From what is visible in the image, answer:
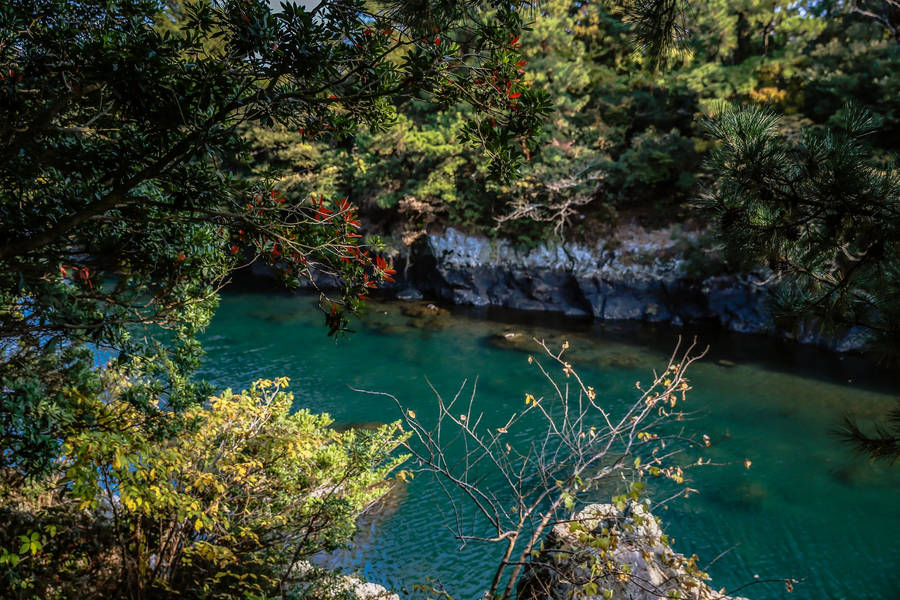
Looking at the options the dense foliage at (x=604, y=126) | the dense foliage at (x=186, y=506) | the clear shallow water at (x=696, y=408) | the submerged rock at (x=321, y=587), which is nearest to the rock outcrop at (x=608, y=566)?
the submerged rock at (x=321, y=587)

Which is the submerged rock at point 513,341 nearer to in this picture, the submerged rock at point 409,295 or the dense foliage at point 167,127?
the submerged rock at point 409,295

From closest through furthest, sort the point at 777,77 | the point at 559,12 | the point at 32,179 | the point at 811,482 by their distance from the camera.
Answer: the point at 32,179 → the point at 811,482 → the point at 777,77 → the point at 559,12

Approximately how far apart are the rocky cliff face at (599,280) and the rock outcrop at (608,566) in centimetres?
1371

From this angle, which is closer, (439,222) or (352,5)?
(352,5)

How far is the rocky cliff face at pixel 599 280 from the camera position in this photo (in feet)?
56.0

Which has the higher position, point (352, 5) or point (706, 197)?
point (352, 5)

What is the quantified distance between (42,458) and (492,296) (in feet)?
62.2

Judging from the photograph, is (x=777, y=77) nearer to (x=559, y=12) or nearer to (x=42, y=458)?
(x=559, y=12)

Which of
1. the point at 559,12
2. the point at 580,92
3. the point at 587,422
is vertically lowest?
the point at 587,422

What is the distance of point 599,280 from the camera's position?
19500 mm

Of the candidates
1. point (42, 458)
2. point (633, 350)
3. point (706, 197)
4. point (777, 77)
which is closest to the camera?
point (42, 458)

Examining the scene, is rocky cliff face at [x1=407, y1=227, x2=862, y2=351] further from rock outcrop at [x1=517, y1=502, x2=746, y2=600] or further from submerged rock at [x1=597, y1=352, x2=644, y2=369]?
rock outcrop at [x1=517, y1=502, x2=746, y2=600]

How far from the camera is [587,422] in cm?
1191

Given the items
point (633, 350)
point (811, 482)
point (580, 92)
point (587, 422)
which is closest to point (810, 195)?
point (811, 482)
